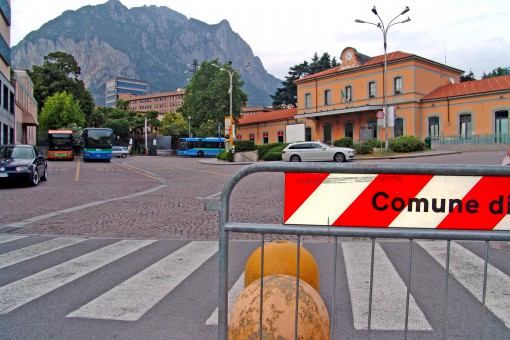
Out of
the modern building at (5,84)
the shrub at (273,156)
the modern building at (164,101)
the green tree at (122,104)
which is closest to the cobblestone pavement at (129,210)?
the shrub at (273,156)

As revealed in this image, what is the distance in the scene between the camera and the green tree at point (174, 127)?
9107 cm

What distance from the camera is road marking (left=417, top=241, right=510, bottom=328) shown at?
4.12 meters

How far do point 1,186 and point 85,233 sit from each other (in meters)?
10.6

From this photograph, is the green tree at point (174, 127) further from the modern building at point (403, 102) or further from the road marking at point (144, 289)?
the road marking at point (144, 289)

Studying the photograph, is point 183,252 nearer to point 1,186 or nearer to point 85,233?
point 85,233

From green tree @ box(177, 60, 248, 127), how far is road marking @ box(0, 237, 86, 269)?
5693cm

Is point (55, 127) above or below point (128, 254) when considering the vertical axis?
above

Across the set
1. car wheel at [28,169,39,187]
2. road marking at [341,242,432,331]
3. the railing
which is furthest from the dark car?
the railing

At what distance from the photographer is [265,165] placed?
280cm

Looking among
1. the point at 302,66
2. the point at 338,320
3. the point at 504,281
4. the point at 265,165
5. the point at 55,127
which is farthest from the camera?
the point at 302,66

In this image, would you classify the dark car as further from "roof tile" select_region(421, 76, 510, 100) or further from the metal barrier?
"roof tile" select_region(421, 76, 510, 100)

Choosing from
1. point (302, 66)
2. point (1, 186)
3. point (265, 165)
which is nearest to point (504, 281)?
point (265, 165)

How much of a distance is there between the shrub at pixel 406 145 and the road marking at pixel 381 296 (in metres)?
30.7

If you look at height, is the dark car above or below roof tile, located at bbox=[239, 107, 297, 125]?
below
